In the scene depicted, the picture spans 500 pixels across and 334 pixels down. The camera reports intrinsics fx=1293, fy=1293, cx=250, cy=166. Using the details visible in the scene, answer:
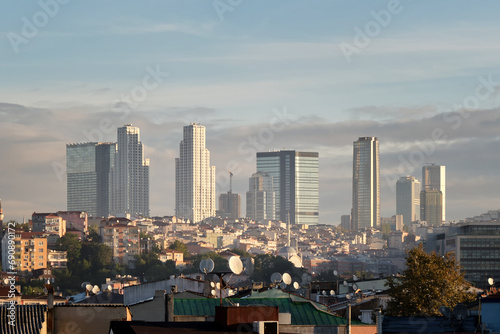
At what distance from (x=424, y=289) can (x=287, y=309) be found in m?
13.2

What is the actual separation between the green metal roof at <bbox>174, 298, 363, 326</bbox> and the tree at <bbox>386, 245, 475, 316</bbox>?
1111cm

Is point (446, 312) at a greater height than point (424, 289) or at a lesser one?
lesser

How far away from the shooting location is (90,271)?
192 metres

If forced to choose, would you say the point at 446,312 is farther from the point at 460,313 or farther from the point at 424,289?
the point at 424,289

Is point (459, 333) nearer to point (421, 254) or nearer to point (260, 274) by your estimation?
point (421, 254)

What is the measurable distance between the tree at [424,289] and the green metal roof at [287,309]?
11.1 meters

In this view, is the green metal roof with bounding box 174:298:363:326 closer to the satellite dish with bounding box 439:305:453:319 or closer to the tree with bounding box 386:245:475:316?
the satellite dish with bounding box 439:305:453:319

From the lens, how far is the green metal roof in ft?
98.3

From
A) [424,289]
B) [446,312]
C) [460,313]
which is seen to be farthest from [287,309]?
[424,289]

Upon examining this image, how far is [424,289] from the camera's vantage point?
43.0 meters

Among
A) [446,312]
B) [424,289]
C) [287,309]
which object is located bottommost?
[446,312]

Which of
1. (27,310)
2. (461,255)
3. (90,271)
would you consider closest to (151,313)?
Result: (27,310)

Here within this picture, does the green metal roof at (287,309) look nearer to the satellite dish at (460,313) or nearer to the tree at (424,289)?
the satellite dish at (460,313)

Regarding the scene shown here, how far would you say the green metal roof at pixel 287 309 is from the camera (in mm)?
29953
